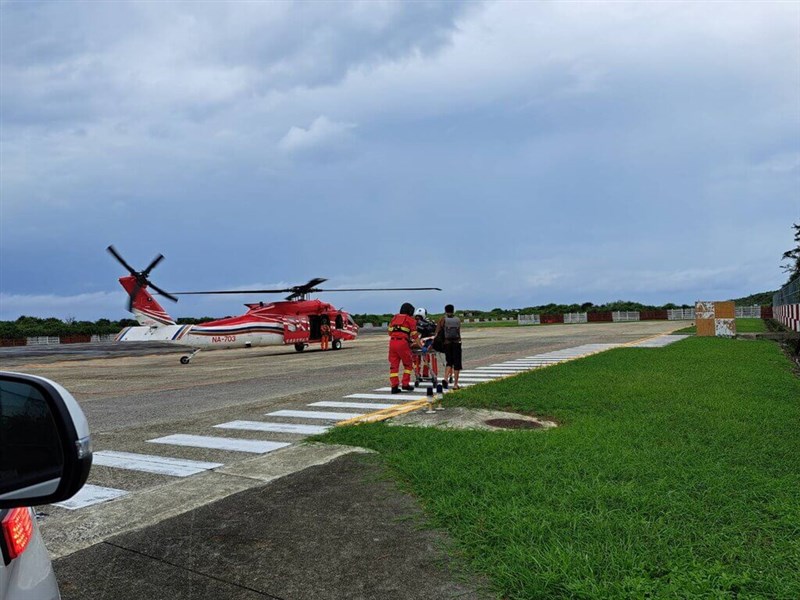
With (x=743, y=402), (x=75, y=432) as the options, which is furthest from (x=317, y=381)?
(x=75, y=432)

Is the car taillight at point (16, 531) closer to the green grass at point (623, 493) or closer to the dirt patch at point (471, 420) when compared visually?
the green grass at point (623, 493)

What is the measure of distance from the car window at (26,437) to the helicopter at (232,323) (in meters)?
24.9

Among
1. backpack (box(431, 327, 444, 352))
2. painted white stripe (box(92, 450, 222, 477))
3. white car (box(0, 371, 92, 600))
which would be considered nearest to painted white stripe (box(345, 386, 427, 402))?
backpack (box(431, 327, 444, 352))

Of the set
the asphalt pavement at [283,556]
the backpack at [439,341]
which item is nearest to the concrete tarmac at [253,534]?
the asphalt pavement at [283,556]

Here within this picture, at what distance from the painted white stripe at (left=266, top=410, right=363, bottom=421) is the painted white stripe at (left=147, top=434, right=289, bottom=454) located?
6.20ft

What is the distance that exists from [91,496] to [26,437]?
5.02m

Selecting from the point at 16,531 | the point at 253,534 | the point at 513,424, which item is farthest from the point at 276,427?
the point at 16,531

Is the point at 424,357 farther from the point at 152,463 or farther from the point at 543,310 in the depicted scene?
the point at 543,310

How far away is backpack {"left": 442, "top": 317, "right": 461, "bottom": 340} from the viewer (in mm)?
12852

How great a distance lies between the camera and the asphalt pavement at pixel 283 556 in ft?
12.7

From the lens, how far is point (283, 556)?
439 centimetres

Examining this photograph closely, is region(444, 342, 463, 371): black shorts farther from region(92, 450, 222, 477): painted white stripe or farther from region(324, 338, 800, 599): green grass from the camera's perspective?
region(92, 450, 222, 477): painted white stripe

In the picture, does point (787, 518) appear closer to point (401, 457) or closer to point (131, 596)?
point (401, 457)

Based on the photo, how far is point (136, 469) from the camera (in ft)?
23.4
